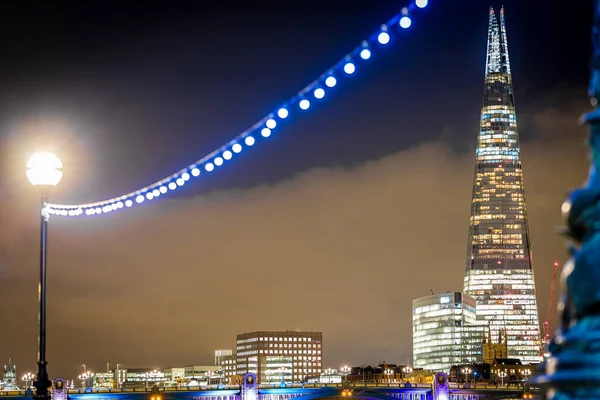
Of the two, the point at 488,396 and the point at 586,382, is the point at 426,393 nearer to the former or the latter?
the point at 488,396

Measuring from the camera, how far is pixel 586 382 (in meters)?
4.53

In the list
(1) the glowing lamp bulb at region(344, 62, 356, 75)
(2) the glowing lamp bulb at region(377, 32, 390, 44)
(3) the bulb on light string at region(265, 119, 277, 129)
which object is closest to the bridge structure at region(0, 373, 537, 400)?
(3) the bulb on light string at region(265, 119, 277, 129)

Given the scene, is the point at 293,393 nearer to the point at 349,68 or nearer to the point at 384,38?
the point at 349,68

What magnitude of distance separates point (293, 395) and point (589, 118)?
147 m

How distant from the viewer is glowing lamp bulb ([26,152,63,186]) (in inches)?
813

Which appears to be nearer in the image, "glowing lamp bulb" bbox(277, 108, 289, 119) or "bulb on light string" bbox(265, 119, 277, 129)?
"glowing lamp bulb" bbox(277, 108, 289, 119)

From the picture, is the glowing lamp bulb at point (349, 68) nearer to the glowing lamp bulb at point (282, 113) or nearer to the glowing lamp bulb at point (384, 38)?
the glowing lamp bulb at point (384, 38)

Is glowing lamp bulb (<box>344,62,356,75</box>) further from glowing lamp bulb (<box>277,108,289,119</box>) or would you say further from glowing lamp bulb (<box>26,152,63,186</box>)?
glowing lamp bulb (<box>26,152,63,186</box>)

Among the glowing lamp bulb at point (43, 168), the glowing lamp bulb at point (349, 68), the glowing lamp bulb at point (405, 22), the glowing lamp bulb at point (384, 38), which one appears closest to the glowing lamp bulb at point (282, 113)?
the glowing lamp bulb at point (349, 68)

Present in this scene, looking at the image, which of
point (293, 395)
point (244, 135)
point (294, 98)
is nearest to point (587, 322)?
point (294, 98)

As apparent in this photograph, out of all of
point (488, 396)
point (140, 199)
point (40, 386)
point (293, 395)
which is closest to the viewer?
point (40, 386)

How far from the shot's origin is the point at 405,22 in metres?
19.9

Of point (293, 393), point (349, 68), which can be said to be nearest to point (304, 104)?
point (349, 68)

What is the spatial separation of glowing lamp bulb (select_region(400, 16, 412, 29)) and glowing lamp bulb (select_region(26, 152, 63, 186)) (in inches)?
280
